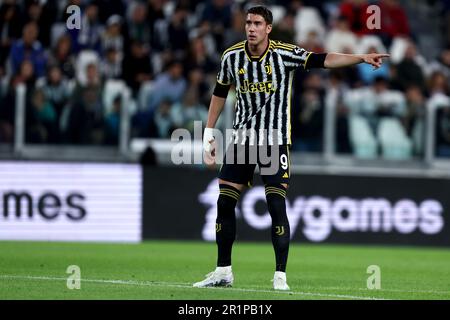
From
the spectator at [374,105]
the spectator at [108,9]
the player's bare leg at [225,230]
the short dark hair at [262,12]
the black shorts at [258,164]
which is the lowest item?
the player's bare leg at [225,230]

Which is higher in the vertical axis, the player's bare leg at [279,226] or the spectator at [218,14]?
the spectator at [218,14]

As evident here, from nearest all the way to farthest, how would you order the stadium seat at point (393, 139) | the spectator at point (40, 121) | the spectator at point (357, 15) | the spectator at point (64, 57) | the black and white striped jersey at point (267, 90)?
the black and white striped jersey at point (267, 90)
the spectator at point (40, 121)
the spectator at point (64, 57)
the stadium seat at point (393, 139)
the spectator at point (357, 15)

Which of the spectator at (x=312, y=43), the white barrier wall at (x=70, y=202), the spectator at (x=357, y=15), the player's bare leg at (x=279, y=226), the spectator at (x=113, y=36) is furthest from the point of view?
the spectator at (x=357, y=15)

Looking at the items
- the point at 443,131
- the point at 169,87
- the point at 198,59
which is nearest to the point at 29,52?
the point at 169,87

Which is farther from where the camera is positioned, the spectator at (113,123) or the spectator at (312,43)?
the spectator at (312,43)

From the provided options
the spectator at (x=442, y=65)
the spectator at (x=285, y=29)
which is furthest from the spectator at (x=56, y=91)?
the spectator at (x=442, y=65)

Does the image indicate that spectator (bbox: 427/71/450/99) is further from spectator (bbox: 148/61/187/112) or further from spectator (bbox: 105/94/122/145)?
spectator (bbox: 105/94/122/145)

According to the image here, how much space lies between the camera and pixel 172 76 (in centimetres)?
1833

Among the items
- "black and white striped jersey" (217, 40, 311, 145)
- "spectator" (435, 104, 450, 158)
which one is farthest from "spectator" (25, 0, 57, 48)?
"black and white striped jersey" (217, 40, 311, 145)

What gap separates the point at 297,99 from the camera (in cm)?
1809

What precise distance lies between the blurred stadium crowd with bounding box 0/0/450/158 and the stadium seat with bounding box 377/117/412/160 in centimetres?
2

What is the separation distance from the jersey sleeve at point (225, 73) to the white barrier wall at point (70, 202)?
286 inches

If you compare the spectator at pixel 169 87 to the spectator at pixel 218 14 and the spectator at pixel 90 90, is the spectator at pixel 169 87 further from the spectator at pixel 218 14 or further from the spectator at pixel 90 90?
the spectator at pixel 218 14

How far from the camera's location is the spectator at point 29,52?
17828 millimetres
